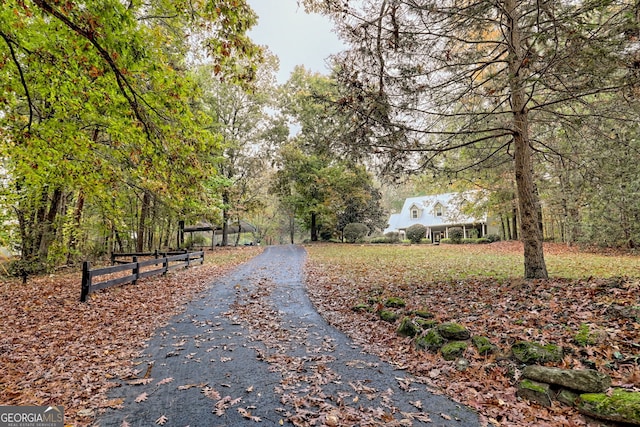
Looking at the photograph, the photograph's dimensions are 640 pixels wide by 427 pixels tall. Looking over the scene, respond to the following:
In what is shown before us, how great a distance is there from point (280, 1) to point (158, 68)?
3.43 metres

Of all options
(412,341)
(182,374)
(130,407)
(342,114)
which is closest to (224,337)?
(182,374)

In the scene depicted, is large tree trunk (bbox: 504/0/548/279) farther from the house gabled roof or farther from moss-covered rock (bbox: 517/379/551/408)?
the house gabled roof

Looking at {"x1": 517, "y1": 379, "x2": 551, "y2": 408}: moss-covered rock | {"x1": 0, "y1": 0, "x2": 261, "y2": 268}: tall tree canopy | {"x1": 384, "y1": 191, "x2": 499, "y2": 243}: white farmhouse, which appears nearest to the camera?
{"x1": 517, "y1": 379, "x2": 551, "y2": 408}: moss-covered rock

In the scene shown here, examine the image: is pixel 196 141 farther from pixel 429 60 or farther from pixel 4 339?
pixel 429 60

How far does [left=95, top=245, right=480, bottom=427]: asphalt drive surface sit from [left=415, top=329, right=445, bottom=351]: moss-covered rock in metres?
0.76

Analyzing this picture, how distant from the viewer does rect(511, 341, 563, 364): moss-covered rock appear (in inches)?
141

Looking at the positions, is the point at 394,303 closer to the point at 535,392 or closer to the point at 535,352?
the point at 535,352

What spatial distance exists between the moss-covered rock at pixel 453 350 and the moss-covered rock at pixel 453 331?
0.39ft

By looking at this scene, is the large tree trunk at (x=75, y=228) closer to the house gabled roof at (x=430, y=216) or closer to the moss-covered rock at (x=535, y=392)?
the moss-covered rock at (x=535, y=392)

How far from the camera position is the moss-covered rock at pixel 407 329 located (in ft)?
16.2

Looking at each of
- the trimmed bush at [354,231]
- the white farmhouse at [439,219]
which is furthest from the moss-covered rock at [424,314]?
the trimmed bush at [354,231]

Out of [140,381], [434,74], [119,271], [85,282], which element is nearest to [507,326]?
[140,381]

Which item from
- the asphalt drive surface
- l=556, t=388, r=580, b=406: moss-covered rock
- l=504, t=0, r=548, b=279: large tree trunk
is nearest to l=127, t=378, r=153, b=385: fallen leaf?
the asphalt drive surface

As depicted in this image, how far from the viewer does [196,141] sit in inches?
253
